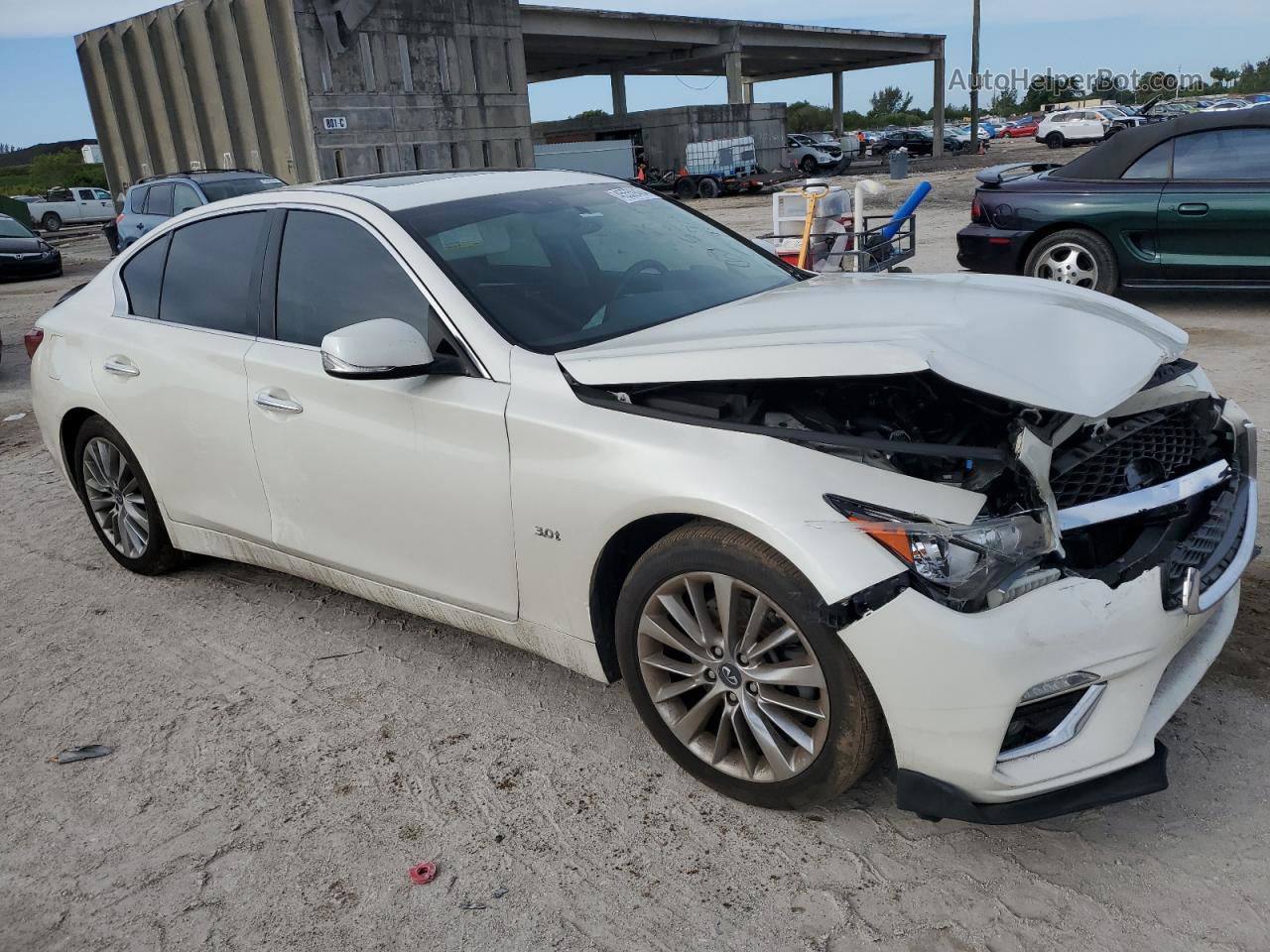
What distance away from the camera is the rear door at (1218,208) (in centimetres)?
762

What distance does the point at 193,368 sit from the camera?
12.8 ft

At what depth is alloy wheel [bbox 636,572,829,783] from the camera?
2.52m

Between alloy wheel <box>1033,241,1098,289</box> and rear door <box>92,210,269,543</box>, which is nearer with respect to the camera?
rear door <box>92,210,269,543</box>

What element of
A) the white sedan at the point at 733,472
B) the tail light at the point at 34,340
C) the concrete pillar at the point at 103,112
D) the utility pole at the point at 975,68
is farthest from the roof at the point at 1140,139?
the utility pole at the point at 975,68

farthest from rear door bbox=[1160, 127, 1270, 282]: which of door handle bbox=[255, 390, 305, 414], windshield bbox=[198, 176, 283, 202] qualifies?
windshield bbox=[198, 176, 283, 202]

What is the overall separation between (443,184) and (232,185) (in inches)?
539

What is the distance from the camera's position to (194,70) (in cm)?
3262

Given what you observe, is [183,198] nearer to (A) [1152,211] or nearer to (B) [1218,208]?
(A) [1152,211]

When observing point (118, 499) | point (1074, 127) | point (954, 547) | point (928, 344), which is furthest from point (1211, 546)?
point (1074, 127)

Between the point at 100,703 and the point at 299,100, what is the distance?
30467mm

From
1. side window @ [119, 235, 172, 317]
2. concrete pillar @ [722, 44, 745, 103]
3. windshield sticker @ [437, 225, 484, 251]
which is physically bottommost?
side window @ [119, 235, 172, 317]

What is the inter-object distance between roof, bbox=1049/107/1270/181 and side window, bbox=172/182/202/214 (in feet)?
39.6

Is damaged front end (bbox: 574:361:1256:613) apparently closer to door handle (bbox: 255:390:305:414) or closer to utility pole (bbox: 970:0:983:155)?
door handle (bbox: 255:390:305:414)

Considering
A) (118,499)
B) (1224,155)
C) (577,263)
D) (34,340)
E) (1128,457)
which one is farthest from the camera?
(1224,155)
